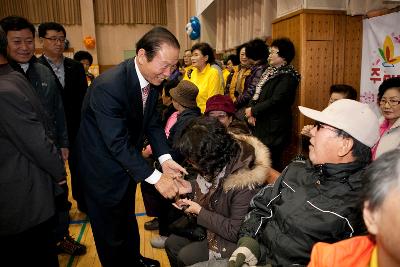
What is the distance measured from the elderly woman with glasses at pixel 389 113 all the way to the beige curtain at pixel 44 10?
10.2 metres

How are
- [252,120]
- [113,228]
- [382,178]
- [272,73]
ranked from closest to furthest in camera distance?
1. [382,178]
2. [113,228]
3. [272,73]
4. [252,120]

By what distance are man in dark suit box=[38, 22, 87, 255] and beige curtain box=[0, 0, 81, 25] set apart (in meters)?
8.55

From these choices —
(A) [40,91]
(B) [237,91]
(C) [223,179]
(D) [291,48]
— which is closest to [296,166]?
(C) [223,179]

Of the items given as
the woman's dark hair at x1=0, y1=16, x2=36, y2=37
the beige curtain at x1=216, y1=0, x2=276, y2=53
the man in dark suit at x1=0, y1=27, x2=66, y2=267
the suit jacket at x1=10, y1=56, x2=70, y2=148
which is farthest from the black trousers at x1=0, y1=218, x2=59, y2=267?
the beige curtain at x1=216, y1=0, x2=276, y2=53

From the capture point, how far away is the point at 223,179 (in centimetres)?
146

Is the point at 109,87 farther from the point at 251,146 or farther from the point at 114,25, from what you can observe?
the point at 114,25

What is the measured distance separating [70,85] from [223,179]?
6.31 feet

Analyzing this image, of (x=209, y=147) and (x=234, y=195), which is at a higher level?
(x=209, y=147)

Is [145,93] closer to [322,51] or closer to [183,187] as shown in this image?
[183,187]

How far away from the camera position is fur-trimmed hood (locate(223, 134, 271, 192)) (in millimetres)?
1386

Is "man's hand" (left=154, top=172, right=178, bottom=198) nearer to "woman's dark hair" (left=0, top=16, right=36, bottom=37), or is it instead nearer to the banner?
"woman's dark hair" (left=0, top=16, right=36, bottom=37)

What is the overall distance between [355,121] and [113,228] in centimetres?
142

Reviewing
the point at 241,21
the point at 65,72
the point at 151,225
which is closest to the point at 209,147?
the point at 151,225

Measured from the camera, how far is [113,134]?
159 centimetres
